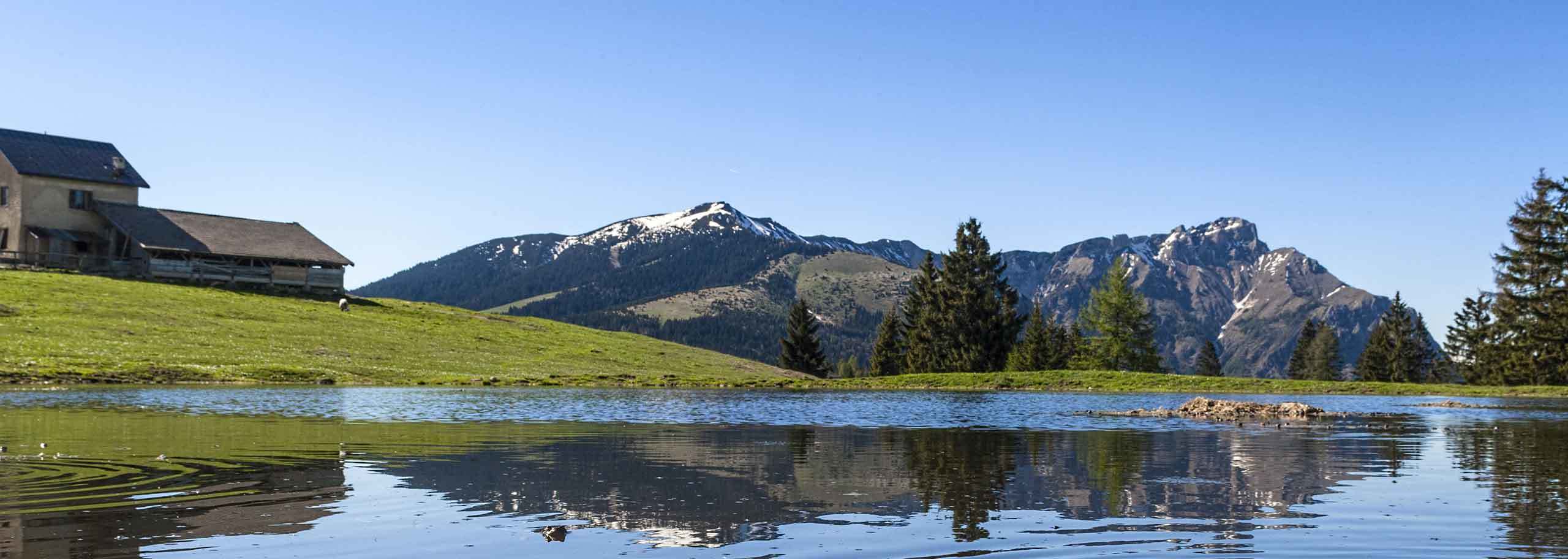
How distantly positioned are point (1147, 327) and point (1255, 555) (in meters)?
110

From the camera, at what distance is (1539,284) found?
90625mm

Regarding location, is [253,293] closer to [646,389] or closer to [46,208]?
[46,208]

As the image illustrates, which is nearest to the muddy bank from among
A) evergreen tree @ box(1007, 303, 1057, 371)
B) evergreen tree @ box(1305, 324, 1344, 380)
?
evergreen tree @ box(1007, 303, 1057, 371)

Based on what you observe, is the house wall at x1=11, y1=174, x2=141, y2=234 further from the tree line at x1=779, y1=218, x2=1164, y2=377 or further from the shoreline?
the tree line at x1=779, y1=218, x2=1164, y2=377

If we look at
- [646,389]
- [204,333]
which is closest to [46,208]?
[204,333]

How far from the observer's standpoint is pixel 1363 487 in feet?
58.2

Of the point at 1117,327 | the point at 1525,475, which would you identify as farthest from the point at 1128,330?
the point at 1525,475

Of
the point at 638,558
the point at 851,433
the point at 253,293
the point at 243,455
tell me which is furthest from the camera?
the point at 253,293

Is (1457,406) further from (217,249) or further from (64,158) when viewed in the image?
(64,158)

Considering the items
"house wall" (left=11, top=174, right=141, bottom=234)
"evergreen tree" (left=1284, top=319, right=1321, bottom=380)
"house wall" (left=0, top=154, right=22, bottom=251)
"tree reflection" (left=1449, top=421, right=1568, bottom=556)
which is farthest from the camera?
"evergreen tree" (left=1284, top=319, right=1321, bottom=380)

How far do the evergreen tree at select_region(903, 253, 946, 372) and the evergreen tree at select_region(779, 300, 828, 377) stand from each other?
1783 centimetres

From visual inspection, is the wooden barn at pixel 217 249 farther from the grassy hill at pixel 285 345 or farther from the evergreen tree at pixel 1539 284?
the evergreen tree at pixel 1539 284

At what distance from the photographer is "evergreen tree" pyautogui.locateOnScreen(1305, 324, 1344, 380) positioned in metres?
170

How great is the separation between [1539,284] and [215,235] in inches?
4623
